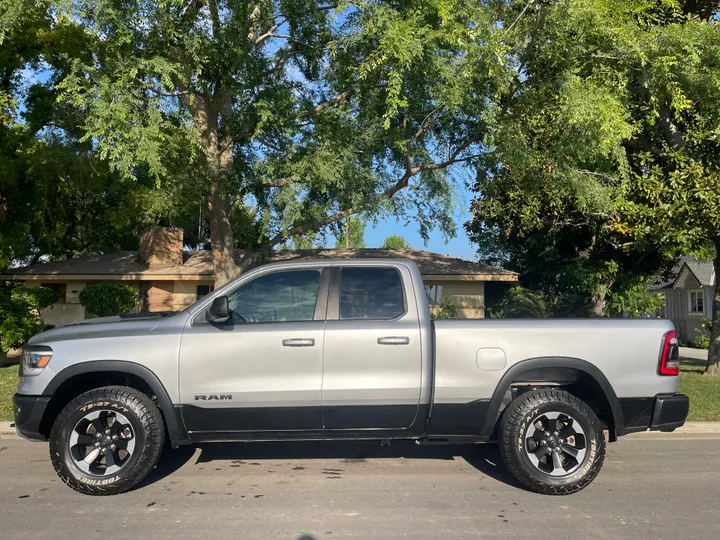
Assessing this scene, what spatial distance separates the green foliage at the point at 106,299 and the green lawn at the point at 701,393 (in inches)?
535

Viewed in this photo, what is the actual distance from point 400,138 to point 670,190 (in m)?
5.12

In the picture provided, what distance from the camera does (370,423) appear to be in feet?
17.5

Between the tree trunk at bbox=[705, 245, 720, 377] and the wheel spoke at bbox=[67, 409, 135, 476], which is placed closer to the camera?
the wheel spoke at bbox=[67, 409, 135, 476]

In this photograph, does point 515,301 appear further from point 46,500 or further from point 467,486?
point 46,500

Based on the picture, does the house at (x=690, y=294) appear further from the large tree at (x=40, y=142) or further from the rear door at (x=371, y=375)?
the rear door at (x=371, y=375)

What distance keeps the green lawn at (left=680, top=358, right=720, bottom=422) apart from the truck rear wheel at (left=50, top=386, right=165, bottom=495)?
23.4 ft

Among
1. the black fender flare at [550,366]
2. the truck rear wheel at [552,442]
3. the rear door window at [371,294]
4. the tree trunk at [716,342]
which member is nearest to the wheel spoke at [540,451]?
the truck rear wheel at [552,442]

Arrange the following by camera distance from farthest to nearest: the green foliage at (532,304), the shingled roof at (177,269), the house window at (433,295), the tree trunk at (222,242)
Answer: the green foliage at (532,304) → the shingled roof at (177,269) → the tree trunk at (222,242) → the house window at (433,295)

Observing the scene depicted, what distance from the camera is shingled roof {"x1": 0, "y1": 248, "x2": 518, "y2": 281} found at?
62.0ft

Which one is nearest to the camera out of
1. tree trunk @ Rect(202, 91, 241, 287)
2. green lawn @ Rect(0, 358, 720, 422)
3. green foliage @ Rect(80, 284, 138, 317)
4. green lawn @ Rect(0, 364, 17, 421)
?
green lawn @ Rect(0, 364, 17, 421)

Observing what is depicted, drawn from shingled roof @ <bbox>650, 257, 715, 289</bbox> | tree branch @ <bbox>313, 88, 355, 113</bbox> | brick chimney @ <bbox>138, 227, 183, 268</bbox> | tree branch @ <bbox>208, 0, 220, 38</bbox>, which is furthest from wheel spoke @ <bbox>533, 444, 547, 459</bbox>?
shingled roof @ <bbox>650, 257, 715, 289</bbox>

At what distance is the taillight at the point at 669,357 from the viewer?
5.34 m

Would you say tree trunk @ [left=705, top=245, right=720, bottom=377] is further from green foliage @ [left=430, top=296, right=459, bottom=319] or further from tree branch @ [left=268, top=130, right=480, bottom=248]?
green foliage @ [left=430, top=296, right=459, bottom=319]

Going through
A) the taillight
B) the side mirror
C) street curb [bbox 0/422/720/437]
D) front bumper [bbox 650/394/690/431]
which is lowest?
street curb [bbox 0/422/720/437]
